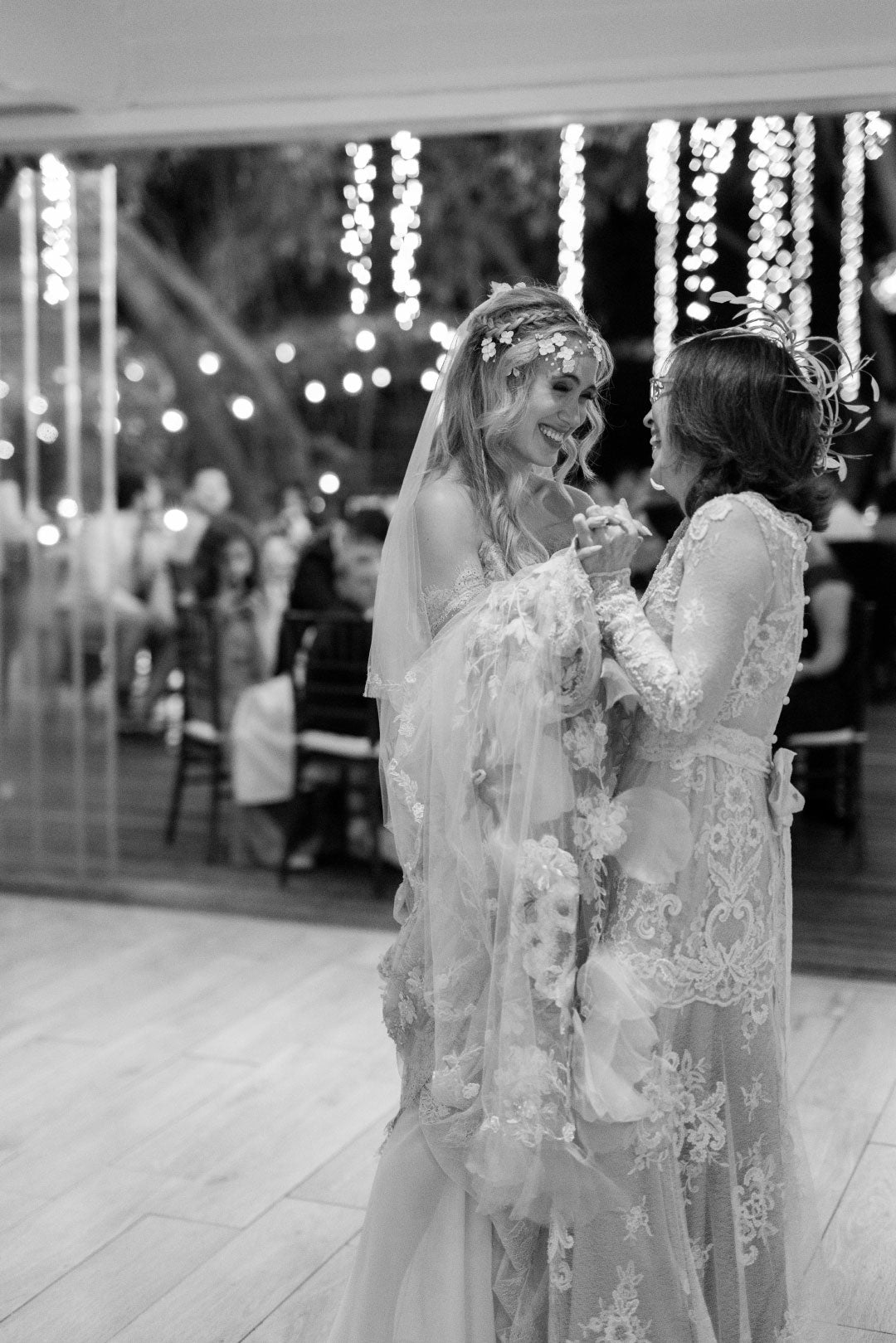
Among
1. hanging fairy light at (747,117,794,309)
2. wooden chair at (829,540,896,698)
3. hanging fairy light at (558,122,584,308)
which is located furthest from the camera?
hanging fairy light at (558,122,584,308)

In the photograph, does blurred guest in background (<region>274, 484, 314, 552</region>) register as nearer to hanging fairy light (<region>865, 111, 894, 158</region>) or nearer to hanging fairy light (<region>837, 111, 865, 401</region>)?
hanging fairy light (<region>837, 111, 865, 401</region>)

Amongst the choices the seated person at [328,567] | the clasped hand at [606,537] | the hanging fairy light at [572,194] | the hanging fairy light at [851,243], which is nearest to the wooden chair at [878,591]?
the hanging fairy light at [851,243]

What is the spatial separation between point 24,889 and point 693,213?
3.82 meters

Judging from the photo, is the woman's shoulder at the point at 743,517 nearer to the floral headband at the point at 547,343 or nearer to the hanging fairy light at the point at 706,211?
the floral headband at the point at 547,343

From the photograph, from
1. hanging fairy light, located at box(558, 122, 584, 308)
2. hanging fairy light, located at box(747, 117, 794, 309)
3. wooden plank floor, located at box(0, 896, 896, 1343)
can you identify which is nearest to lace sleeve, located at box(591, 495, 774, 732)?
wooden plank floor, located at box(0, 896, 896, 1343)

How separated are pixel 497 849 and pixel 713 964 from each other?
348 mm

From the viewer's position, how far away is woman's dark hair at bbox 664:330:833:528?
2037mm

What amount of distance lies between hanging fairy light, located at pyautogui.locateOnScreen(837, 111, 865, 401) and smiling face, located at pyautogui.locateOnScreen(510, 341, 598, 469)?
Answer: 5830 millimetres

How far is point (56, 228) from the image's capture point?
5445 millimetres

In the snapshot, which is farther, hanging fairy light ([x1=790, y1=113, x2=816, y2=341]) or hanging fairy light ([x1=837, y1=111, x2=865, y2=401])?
hanging fairy light ([x1=837, y1=111, x2=865, y2=401])

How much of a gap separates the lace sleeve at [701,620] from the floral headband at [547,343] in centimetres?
33

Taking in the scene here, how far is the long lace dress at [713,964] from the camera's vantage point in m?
2.03

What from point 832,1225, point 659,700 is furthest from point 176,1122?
point 659,700
